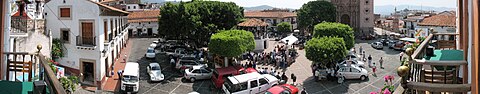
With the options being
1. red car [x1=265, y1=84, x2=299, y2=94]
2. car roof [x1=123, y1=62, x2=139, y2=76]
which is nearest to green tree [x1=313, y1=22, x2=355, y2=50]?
red car [x1=265, y1=84, x2=299, y2=94]

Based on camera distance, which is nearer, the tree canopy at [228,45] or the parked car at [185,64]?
the tree canopy at [228,45]

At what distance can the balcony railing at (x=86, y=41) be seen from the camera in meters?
18.9

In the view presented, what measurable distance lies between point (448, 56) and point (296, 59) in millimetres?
22879

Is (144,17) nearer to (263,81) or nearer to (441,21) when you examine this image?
(441,21)

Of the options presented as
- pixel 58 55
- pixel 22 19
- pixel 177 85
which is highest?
pixel 22 19

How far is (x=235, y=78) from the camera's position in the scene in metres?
17.5

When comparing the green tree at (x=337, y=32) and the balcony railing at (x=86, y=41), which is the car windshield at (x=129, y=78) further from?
the green tree at (x=337, y=32)

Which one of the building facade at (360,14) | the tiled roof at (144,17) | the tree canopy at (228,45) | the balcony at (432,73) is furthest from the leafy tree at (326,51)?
the building facade at (360,14)

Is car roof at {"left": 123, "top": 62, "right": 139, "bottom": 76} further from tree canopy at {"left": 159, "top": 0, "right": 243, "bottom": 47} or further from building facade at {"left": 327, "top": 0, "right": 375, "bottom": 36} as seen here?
building facade at {"left": 327, "top": 0, "right": 375, "bottom": 36}

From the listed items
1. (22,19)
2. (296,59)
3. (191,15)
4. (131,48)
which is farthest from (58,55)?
(296,59)

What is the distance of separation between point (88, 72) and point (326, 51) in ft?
39.7

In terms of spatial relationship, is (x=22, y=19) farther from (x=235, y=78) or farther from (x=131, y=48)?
(x=131, y=48)

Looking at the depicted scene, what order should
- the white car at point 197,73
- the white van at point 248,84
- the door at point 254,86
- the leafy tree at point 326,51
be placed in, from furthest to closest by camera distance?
the leafy tree at point 326,51 < the white car at point 197,73 < the door at point 254,86 < the white van at point 248,84

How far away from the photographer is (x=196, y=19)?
1106 inches
